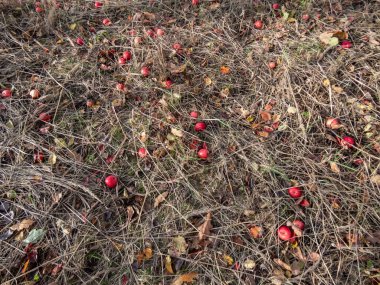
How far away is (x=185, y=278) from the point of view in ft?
6.66

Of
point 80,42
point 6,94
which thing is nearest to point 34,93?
point 6,94

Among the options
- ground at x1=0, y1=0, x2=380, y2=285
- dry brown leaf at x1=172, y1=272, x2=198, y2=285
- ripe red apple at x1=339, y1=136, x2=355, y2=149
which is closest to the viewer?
dry brown leaf at x1=172, y1=272, x2=198, y2=285

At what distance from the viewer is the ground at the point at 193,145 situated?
2121mm

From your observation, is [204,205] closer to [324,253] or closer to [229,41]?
[324,253]

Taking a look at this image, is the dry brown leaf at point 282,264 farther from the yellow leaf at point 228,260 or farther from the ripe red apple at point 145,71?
the ripe red apple at point 145,71

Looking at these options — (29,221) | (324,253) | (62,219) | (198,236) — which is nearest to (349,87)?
(324,253)

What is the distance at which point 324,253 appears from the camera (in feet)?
6.97

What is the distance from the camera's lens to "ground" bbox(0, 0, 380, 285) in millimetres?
2121

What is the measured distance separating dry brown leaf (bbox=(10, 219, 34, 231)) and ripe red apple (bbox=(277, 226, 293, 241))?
5.85 feet

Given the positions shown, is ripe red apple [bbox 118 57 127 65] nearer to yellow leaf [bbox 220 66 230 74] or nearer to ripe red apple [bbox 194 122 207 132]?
yellow leaf [bbox 220 66 230 74]

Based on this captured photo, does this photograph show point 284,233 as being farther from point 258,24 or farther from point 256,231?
point 258,24

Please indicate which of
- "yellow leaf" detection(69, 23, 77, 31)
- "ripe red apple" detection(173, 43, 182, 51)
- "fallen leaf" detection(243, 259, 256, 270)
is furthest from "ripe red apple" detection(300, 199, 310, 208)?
"yellow leaf" detection(69, 23, 77, 31)

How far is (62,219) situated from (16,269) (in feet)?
1.36

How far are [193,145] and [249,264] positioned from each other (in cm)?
102
